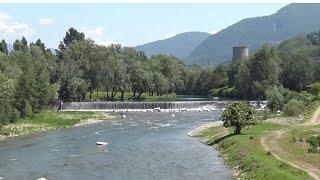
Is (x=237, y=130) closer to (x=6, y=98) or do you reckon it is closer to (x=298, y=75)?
(x=6, y=98)

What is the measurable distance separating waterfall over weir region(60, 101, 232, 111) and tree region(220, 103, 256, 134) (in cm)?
7053

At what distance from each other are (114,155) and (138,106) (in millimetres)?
84342

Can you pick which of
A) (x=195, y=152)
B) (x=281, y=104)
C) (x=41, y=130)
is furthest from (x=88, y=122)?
(x=195, y=152)

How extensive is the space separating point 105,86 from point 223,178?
130 m

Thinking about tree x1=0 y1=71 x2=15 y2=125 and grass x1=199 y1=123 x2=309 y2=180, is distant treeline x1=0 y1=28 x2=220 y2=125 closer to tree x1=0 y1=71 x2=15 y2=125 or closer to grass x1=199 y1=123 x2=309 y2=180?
tree x1=0 y1=71 x2=15 y2=125

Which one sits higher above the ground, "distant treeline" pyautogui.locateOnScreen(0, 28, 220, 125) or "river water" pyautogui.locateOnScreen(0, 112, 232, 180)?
"distant treeline" pyautogui.locateOnScreen(0, 28, 220, 125)

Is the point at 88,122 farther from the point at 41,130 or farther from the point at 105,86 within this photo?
the point at 105,86

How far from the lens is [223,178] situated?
54188 millimetres

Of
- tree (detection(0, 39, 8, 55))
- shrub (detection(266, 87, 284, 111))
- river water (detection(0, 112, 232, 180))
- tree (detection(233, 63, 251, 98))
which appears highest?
tree (detection(0, 39, 8, 55))

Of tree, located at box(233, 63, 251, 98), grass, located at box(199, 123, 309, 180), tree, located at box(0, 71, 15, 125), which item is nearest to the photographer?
grass, located at box(199, 123, 309, 180)

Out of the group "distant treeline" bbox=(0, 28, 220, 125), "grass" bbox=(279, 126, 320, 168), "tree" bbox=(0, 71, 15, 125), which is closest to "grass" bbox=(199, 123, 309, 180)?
"grass" bbox=(279, 126, 320, 168)

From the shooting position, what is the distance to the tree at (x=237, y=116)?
84.1 m

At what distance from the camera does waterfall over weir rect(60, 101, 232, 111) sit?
15225 cm

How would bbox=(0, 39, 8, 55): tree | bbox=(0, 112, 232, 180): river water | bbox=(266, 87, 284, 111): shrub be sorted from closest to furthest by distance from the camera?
bbox=(0, 112, 232, 180): river water → bbox=(266, 87, 284, 111): shrub → bbox=(0, 39, 8, 55): tree
